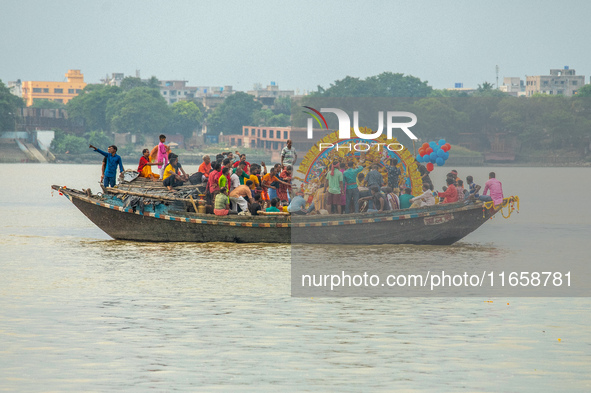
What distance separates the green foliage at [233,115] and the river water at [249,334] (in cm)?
15669

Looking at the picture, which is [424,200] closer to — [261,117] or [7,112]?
[7,112]

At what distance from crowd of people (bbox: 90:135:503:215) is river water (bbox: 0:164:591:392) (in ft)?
5.46

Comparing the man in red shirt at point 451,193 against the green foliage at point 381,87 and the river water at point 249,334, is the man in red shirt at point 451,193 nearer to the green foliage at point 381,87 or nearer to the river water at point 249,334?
the river water at point 249,334

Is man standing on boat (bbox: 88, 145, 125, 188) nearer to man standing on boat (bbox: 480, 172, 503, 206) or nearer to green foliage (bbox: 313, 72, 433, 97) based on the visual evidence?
man standing on boat (bbox: 480, 172, 503, 206)

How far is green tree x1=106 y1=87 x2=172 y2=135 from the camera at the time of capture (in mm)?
155250

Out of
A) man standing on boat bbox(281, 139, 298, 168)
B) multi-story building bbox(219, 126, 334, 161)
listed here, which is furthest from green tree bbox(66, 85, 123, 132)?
man standing on boat bbox(281, 139, 298, 168)

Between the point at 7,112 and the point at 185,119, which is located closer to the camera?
the point at 7,112

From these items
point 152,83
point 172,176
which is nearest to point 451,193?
point 172,176

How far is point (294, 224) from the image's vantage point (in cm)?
2228

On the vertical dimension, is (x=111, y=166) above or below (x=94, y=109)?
below

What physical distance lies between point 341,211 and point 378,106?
12655 centimetres

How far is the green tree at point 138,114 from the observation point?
155m

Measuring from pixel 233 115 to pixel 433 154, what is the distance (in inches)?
6051

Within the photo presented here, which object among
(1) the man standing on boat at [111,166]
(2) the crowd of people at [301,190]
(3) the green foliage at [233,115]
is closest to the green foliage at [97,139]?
(3) the green foliage at [233,115]
